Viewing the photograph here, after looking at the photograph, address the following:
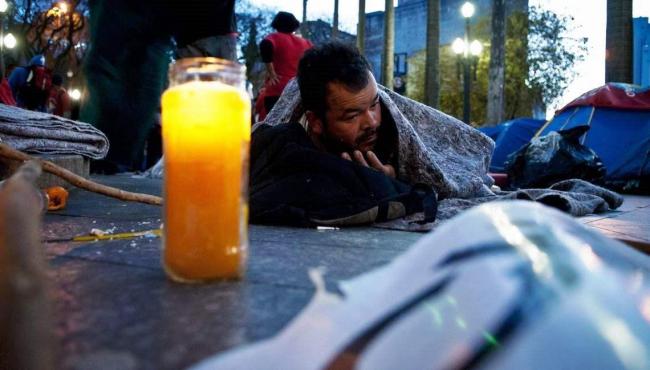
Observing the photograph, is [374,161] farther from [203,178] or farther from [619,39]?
[619,39]

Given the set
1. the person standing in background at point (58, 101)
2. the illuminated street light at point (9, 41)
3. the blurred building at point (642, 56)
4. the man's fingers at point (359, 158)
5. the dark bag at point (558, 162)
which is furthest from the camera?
the illuminated street light at point (9, 41)

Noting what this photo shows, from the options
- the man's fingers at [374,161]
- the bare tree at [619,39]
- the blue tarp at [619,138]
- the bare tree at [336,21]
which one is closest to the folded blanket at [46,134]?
the man's fingers at [374,161]

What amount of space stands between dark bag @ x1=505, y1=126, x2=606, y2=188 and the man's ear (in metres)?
3.65

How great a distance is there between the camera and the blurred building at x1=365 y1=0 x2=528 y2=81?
32.4 metres

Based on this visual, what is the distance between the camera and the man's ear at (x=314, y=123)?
107 inches

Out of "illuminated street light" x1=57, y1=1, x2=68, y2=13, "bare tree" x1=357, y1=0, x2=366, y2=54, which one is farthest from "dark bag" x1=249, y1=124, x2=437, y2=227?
"illuminated street light" x1=57, y1=1, x2=68, y2=13

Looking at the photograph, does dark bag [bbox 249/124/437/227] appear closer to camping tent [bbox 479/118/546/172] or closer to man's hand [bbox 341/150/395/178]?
man's hand [bbox 341/150/395/178]

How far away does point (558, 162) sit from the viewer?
5.59 meters

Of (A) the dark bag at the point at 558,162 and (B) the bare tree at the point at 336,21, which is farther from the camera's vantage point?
(B) the bare tree at the point at 336,21

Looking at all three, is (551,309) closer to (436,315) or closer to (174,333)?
(436,315)

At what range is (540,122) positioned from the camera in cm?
910

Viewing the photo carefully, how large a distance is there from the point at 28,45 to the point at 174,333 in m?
23.9

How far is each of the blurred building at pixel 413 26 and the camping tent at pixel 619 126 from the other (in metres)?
23.7

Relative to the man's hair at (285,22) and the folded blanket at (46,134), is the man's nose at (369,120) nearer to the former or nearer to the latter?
the folded blanket at (46,134)
